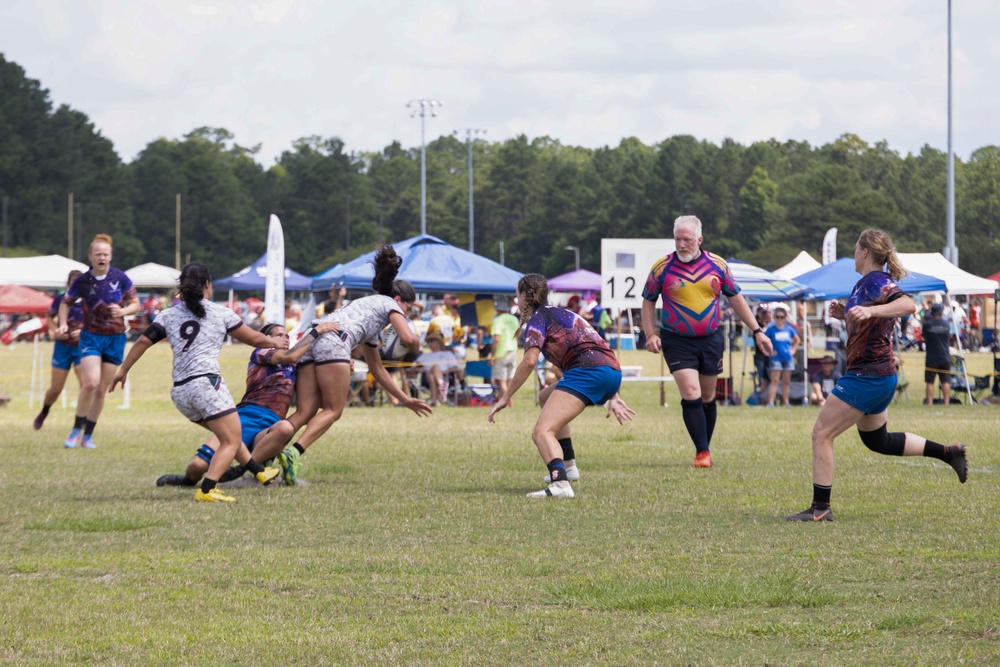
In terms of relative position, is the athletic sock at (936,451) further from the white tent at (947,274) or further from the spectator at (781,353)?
the white tent at (947,274)

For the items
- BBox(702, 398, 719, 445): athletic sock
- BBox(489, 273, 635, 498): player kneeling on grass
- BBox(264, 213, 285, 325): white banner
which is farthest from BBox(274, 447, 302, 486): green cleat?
BBox(264, 213, 285, 325): white banner

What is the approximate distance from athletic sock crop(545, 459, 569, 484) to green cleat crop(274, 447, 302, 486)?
2047 mm

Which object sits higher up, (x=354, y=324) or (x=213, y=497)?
(x=354, y=324)

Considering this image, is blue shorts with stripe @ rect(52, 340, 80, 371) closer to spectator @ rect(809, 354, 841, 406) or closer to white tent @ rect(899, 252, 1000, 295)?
spectator @ rect(809, 354, 841, 406)

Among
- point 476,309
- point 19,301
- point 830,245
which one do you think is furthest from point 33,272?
point 830,245

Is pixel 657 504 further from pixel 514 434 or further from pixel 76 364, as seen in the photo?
pixel 76 364

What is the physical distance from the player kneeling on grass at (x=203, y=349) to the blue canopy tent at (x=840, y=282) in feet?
46.6

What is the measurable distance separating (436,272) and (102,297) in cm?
1205

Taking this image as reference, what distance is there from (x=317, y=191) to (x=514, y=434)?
12363 cm

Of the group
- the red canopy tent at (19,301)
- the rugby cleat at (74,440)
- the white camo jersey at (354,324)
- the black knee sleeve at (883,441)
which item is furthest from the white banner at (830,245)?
the black knee sleeve at (883,441)

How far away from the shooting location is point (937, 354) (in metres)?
21.5

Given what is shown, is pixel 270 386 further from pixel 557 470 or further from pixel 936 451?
pixel 936 451

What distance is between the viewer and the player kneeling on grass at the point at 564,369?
29.9 ft

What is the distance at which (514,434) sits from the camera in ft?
49.1
